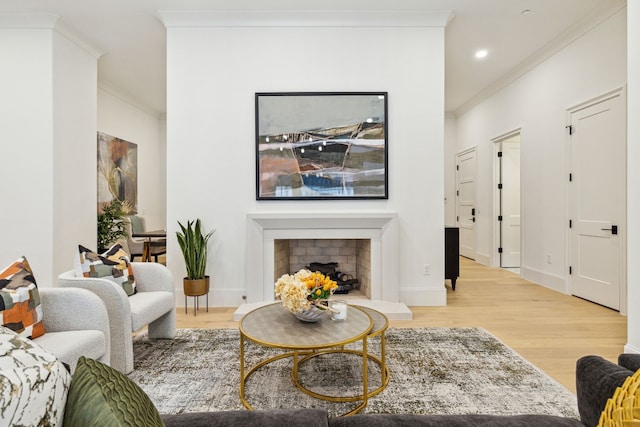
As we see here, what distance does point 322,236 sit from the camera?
378 cm

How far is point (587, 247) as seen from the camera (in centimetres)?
400

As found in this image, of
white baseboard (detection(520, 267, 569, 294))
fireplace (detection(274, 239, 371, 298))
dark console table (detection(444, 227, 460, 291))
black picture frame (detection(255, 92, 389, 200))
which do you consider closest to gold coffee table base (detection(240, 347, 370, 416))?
fireplace (detection(274, 239, 371, 298))

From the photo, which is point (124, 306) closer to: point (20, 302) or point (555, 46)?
point (20, 302)

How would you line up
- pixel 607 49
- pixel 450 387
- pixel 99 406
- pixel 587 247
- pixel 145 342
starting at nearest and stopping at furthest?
1. pixel 99 406
2. pixel 450 387
3. pixel 145 342
4. pixel 607 49
5. pixel 587 247

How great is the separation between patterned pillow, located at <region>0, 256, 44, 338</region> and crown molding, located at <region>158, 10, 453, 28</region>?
3.03 meters

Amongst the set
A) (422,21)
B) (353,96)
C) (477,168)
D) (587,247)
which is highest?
(422,21)

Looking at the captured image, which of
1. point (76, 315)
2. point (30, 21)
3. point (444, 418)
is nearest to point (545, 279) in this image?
point (444, 418)

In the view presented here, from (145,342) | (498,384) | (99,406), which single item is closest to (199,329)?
(145,342)

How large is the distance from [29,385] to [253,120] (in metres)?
3.51

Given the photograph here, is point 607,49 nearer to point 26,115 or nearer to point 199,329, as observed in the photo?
point 199,329

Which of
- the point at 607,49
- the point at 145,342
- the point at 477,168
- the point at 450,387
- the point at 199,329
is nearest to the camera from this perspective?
the point at 450,387

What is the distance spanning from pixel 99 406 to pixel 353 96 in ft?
12.1

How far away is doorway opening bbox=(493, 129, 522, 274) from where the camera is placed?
6.05 meters

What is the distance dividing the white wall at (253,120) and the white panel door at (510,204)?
9.37 feet
